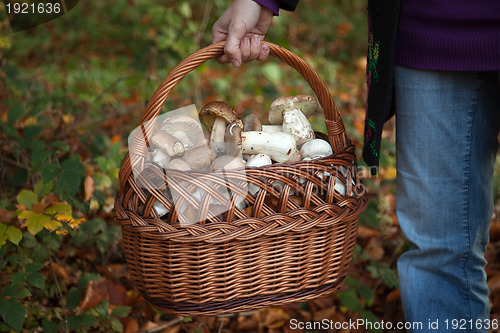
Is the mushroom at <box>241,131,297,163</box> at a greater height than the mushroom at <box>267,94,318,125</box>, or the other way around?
the mushroom at <box>267,94,318,125</box>

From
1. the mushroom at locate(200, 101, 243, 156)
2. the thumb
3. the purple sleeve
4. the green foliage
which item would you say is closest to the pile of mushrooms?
the mushroom at locate(200, 101, 243, 156)

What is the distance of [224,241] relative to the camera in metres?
1.02

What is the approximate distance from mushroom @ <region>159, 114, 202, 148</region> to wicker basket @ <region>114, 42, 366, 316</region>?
120 millimetres

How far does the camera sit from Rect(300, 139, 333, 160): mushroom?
1.19m

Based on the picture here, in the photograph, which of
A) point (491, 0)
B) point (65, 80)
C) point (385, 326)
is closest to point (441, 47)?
point (491, 0)

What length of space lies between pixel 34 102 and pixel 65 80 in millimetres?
2079

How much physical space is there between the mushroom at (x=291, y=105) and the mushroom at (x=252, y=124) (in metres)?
0.07

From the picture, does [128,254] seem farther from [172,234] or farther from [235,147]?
[235,147]

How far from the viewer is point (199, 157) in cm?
111

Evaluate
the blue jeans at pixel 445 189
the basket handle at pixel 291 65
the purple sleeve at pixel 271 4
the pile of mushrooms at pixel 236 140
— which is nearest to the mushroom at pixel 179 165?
the pile of mushrooms at pixel 236 140

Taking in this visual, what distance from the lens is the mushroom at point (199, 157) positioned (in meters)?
1.11

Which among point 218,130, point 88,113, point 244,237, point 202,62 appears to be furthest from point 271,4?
point 88,113

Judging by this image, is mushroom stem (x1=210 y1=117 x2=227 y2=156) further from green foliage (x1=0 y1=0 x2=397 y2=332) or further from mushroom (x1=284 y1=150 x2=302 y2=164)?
green foliage (x1=0 y1=0 x2=397 y2=332)

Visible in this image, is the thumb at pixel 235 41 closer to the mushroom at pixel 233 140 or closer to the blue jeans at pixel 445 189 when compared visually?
the mushroom at pixel 233 140
